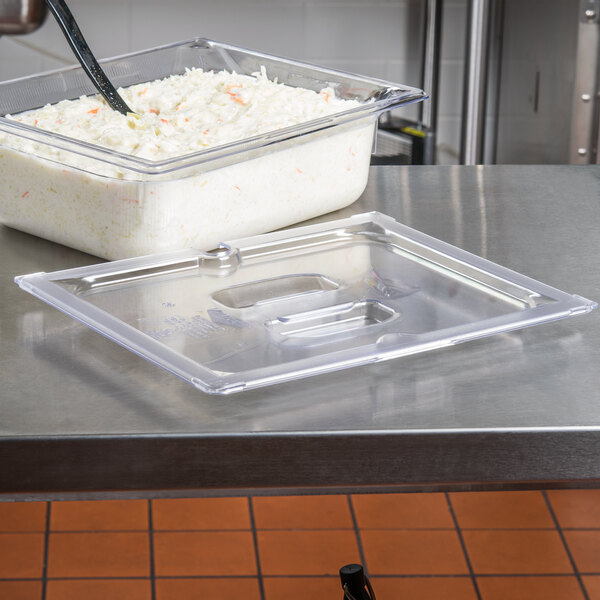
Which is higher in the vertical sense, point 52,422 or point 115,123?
point 115,123

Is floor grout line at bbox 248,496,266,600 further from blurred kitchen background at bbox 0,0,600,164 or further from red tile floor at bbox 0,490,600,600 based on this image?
blurred kitchen background at bbox 0,0,600,164

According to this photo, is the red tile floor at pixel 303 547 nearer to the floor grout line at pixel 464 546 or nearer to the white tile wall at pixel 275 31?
the floor grout line at pixel 464 546

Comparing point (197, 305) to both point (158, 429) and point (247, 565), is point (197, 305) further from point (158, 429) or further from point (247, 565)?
point (247, 565)

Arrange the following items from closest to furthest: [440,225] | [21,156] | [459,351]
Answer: [459,351] → [21,156] → [440,225]

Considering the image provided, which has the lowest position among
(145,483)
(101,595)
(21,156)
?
(101,595)

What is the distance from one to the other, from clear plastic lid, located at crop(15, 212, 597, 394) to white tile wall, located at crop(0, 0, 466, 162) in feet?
7.20

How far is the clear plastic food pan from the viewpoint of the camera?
85 centimetres

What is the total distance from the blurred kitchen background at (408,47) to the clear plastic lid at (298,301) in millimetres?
1701

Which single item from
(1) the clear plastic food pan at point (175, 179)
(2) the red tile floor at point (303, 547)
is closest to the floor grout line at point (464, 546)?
(2) the red tile floor at point (303, 547)

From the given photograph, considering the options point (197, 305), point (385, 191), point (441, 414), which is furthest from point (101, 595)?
point (441, 414)

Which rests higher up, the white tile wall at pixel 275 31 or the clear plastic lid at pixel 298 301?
the white tile wall at pixel 275 31

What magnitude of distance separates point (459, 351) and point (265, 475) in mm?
181

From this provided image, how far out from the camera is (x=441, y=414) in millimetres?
651

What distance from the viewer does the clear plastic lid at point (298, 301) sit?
2.24ft
